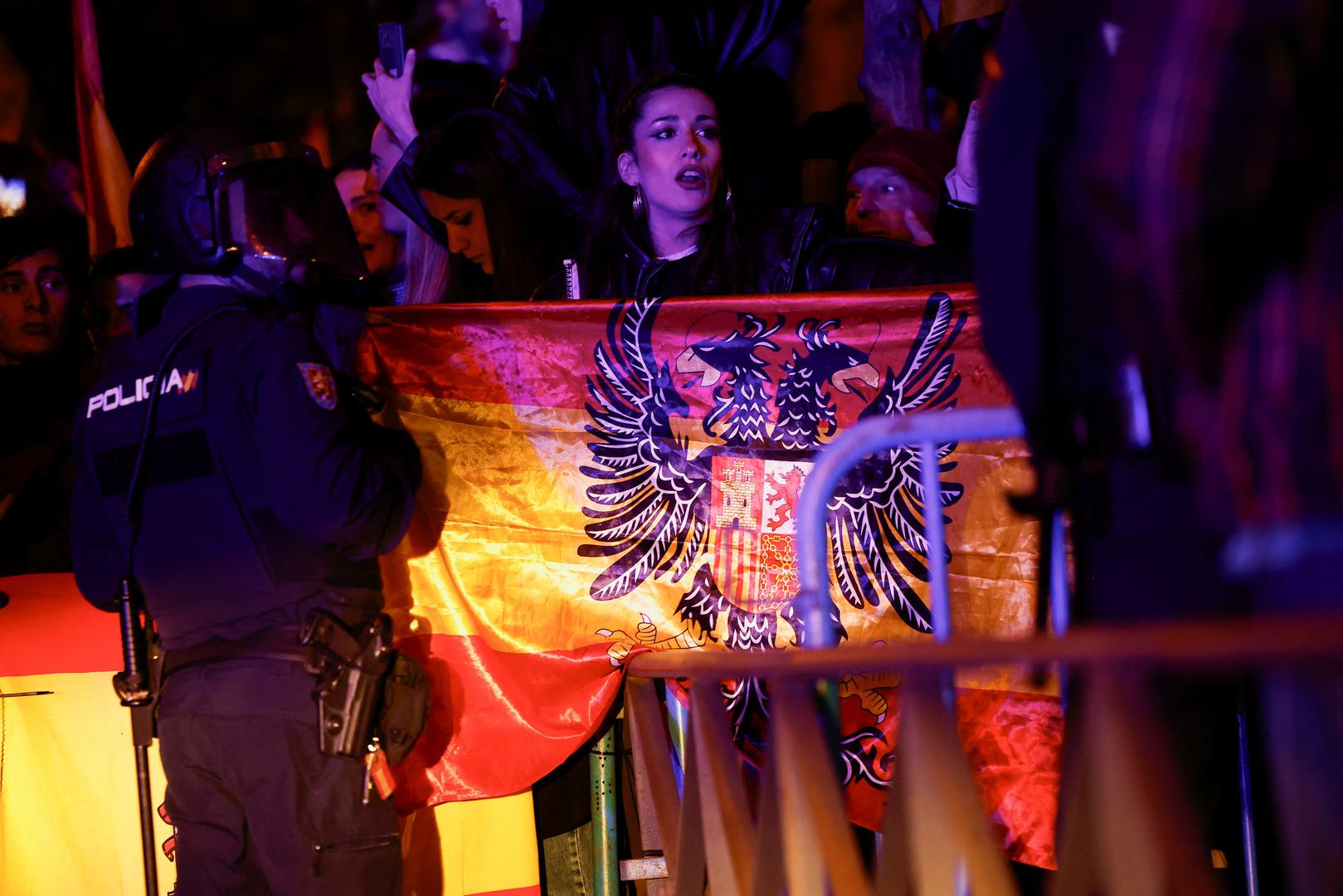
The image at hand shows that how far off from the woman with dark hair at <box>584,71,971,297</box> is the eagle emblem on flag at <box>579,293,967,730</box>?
3.32 feet

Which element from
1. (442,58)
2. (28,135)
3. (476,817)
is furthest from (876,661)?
(28,135)

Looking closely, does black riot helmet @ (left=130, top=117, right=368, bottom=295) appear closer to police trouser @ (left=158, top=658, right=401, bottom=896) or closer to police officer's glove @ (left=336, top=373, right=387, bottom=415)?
police officer's glove @ (left=336, top=373, right=387, bottom=415)

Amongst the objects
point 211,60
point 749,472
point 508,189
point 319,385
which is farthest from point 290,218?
point 211,60

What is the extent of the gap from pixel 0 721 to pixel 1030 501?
3056 millimetres

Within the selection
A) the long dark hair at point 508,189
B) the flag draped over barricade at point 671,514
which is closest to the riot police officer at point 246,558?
the flag draped over barricade at point 671,514

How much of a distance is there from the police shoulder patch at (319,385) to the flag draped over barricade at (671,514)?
2.21ft

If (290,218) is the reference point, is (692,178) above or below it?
above

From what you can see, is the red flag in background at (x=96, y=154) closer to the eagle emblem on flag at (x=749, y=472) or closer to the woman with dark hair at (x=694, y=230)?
the woman with dark hair at (x=694, y=230)

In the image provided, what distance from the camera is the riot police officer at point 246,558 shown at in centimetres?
254

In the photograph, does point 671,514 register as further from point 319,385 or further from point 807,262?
point 807,262

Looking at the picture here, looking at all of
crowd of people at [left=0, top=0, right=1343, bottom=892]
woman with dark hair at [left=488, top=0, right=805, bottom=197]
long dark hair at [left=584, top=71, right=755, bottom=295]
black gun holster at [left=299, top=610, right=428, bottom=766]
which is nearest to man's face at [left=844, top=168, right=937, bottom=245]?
crowd of people at [left=0, top=0, right=1343, bottom=892]

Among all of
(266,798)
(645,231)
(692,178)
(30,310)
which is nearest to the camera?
(266,798)

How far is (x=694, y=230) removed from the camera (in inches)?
168

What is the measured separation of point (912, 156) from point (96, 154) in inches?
139
